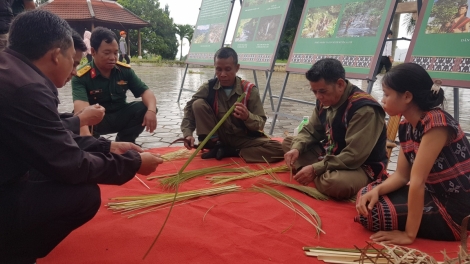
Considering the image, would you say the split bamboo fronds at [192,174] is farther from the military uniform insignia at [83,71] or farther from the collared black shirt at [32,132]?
the military uniform insignia at [83,71]

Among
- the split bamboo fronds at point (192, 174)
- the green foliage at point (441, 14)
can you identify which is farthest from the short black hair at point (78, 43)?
the green foliage at point (441, 14)

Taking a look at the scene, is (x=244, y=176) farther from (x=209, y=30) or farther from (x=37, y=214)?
(x=209, y=30)

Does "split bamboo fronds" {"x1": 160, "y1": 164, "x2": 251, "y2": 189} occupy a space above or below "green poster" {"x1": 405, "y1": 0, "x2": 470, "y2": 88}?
below

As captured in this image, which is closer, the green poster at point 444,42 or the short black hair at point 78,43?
the short black hair at point 78,43

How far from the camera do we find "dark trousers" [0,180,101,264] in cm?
141

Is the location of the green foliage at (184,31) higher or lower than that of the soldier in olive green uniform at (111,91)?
higher

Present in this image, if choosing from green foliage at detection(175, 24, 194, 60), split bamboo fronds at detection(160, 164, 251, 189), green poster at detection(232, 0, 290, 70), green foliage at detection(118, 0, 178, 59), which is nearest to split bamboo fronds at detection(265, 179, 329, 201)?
split bamboo fronds at detection(160, 164, 251, 189)

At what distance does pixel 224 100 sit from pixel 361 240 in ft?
6.19

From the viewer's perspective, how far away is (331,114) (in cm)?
261

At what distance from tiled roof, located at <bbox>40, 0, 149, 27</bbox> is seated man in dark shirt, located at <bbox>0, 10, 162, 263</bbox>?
22349 millimetres

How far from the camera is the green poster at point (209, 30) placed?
21.5ft

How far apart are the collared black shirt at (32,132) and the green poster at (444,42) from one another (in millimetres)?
2826

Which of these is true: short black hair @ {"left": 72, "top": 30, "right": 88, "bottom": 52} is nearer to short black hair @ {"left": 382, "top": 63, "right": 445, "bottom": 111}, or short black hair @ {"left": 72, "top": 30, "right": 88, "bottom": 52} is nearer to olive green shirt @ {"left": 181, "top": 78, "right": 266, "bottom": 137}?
olive green shirt @ {"left": 181, "top": 78, "right": 266, "bottom": 137}

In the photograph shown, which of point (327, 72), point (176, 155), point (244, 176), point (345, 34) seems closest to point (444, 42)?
point (345, 34)
